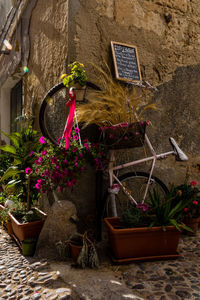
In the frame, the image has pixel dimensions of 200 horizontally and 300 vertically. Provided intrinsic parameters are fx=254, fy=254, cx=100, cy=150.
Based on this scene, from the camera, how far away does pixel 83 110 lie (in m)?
2.66

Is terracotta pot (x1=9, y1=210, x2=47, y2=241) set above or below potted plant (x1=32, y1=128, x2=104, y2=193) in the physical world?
below

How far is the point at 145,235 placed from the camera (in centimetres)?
245

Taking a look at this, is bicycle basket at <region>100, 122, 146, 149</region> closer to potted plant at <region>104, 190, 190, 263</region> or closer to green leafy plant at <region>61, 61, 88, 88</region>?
green leafy plant at <region>61, 61, 88, 88</region>

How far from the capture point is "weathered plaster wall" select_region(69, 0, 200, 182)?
314cm

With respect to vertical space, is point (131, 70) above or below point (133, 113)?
above

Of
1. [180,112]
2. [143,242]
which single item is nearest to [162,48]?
[180,112]

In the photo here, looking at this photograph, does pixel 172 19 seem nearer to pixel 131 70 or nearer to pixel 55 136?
pixel 131 70

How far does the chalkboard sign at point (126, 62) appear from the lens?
324 centimetres

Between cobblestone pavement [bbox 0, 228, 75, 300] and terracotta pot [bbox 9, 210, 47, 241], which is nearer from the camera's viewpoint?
cobblestone pavement [bbox 0, 228, 75, 300]

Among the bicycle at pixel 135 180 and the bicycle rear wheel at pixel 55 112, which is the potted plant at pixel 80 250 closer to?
the bicycle at pixel 135 180

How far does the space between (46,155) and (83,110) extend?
0.63 meters

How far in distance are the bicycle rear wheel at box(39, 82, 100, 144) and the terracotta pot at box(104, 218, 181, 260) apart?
4.36 ft

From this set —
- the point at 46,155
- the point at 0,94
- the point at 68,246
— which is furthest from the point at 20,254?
the point at 0,94

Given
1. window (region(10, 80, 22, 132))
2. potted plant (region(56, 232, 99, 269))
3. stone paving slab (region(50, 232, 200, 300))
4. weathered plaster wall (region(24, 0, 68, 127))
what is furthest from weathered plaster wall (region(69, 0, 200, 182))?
window (region(10, 80, 22, 132))
